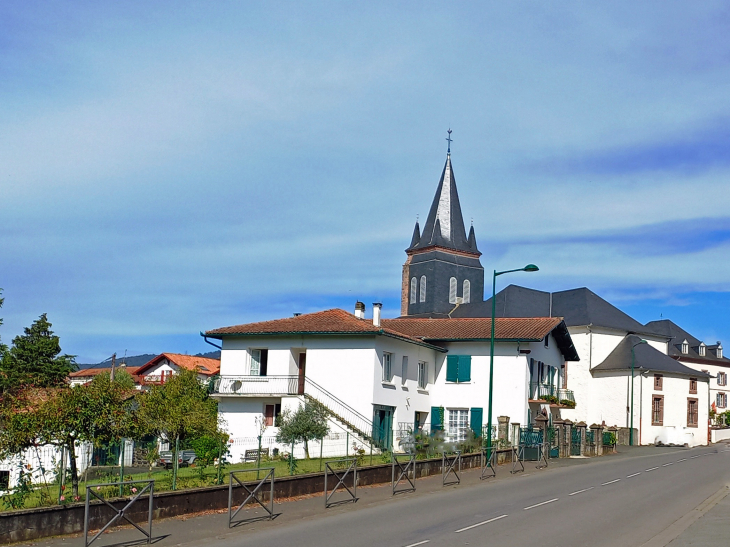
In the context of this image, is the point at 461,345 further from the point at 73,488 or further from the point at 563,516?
the point at 73,488

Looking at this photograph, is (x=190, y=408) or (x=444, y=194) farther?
(x=444, y=194)

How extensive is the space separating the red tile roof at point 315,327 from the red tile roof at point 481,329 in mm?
2507

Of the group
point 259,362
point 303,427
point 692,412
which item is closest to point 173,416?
point 303,427

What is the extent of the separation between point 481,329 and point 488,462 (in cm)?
1333

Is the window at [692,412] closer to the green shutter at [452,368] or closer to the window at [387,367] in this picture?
the green shutter at [452,368]

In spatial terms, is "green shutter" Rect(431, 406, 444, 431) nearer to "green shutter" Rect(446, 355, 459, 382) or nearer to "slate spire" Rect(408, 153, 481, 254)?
"green shutter" Rect(446, 355, 459, 382)

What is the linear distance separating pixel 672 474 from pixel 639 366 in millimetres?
32154

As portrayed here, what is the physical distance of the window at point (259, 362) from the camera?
119ft

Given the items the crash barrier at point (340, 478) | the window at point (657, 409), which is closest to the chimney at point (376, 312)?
the crash barrier at point (340, 478)

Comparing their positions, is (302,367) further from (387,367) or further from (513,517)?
(513,517)

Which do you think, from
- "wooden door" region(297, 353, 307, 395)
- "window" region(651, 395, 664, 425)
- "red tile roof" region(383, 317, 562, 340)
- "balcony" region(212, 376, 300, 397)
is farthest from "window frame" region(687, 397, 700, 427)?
"balcony" region(212, 376, 300, 397)

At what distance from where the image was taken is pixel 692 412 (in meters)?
61.2

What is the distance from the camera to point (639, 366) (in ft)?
194

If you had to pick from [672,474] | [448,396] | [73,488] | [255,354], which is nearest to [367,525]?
[73,488]
